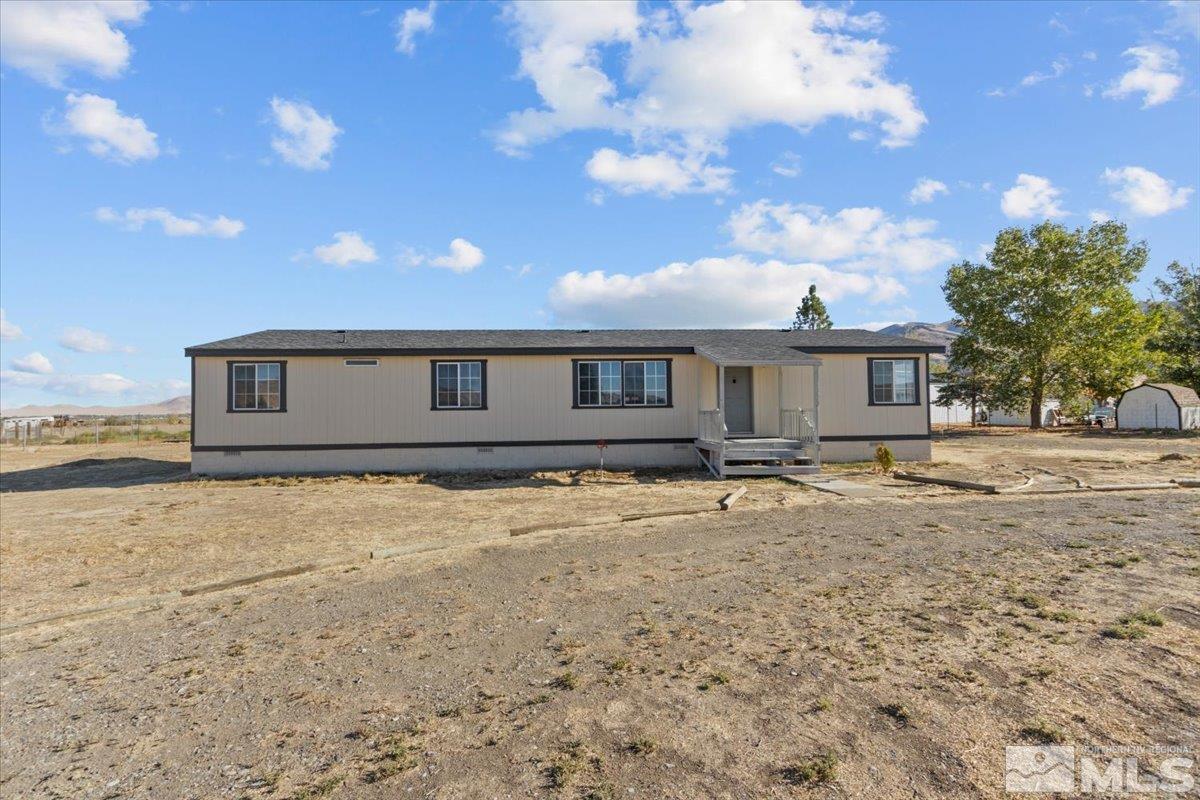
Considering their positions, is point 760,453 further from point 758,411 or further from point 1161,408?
point 1161,408

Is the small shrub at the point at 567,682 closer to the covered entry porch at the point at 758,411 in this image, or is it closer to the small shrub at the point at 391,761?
the small shrub at the point at 391,761

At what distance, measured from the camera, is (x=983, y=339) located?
97.5 ft

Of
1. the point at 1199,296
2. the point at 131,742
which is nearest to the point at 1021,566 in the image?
the point at 131,742

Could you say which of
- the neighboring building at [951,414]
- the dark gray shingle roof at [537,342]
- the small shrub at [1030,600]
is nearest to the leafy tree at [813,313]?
the neighboring building at [951,414]

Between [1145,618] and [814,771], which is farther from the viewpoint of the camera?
[1145,618]

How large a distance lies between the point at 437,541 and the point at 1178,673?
719 cm

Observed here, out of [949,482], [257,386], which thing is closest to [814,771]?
[949,482]

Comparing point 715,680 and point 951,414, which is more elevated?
point 951,414

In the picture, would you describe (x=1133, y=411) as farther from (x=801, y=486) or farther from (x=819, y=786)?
(x=819, y=786)

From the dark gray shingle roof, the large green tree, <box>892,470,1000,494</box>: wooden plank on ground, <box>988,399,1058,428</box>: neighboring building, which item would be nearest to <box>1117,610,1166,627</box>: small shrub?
<box>892,470,1000,494</box>: wooden plank on ground

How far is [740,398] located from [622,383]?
125 inches

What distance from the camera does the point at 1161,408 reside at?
28328 mm

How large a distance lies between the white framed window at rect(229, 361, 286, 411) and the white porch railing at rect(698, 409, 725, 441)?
34.7 feet

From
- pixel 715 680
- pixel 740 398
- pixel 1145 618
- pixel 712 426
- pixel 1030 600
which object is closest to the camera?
pixel 715 680
